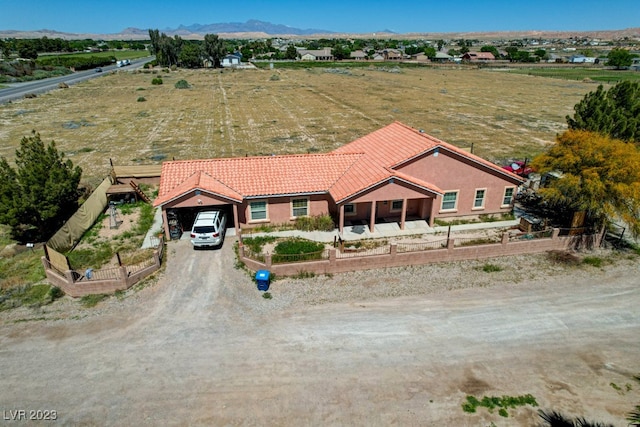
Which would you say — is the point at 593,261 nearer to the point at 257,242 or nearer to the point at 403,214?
the point at 403,214

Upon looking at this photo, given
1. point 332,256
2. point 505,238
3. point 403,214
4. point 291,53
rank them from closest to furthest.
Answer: point 332,256 → point 505,238 → point 403,214 → point 291,53

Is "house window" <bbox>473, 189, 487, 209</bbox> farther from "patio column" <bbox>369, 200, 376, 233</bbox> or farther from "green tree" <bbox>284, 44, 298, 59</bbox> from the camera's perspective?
"green tree" <bbox>284, 44, 298, 59</bbox>

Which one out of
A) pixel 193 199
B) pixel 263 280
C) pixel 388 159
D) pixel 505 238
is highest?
pixel 388 159

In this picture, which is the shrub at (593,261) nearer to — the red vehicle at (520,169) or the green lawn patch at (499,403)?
the green lawn patch at (499,403)

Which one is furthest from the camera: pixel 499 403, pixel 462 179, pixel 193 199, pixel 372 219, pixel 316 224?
pixel 462 179

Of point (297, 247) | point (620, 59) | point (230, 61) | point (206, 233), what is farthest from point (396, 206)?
point (620, 59)

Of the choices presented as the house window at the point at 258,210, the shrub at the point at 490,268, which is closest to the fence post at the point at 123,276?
the house window at the point at 258,210

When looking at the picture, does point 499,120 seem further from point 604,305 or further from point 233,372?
point 233,372

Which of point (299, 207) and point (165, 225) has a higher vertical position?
point (299, 207)

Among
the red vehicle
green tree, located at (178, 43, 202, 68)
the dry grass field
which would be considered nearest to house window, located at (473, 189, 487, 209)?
the red vehicle
